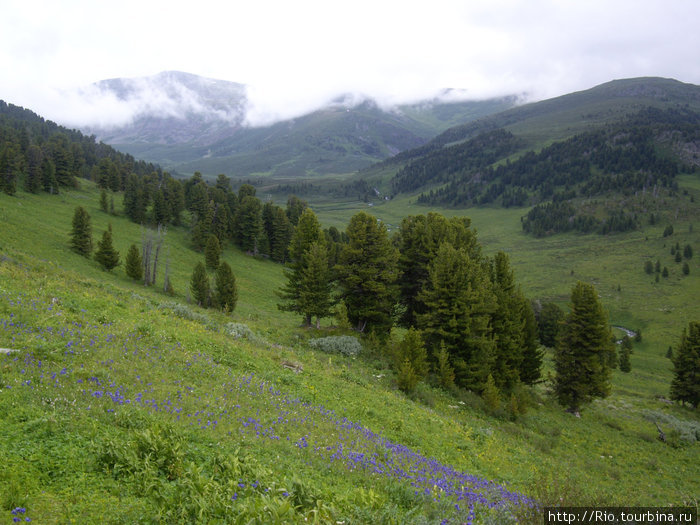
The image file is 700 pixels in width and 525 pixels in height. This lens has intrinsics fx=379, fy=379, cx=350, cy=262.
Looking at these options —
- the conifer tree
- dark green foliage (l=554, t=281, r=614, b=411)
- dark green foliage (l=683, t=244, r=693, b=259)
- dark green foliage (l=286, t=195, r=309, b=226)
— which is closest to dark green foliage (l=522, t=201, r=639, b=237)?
dark green foliage (l=683, t=244, r=693, b=259)

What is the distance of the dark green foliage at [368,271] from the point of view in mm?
33094

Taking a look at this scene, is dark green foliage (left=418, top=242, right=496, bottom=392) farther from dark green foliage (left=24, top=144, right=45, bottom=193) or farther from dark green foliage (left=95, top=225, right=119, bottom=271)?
dark green foliage (left=24, top=144, right=45, bottom=193)

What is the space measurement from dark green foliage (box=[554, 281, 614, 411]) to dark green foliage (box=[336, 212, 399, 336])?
17079mm

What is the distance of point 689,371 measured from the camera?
44.8m

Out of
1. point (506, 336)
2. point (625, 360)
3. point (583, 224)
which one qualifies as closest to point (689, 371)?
point (506, 336)

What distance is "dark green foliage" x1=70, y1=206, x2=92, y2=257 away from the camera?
186 feet

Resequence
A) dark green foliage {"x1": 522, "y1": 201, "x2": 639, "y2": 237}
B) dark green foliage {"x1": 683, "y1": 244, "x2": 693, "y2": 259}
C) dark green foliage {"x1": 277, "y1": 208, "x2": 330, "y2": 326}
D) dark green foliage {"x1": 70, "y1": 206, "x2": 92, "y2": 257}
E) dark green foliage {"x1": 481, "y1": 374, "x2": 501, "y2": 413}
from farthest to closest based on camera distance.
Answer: dark green foliage {"x1": 522, "y1": 201, "x2": 639, "y2": 237} < dark green foliage {"x1": 683, "y1": 244, "x2": 693, "y2": 259} < dark green foliage {"x1": 70, "y1": 206, "x2": 92, "y2": 257} < dark green foliage {"x1": 277, "y1": 208, "x2": 330, "y2": 326} < dark green foliage {"x1": 481, "y1": 374, "x2": 501, "y2": 413}

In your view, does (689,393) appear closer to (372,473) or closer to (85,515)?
(372,473)

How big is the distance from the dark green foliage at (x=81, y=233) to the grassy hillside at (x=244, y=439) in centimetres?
4182

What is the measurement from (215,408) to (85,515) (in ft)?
15.5

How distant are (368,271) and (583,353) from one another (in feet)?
71.1

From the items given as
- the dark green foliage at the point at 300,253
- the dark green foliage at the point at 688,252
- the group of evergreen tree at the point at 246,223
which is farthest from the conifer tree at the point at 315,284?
the dark green foliage at the point at 688,252

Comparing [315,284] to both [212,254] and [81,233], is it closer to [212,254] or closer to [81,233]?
[81,233]

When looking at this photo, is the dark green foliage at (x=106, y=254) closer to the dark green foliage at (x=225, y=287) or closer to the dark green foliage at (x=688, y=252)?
the dark green foliage at (x=225, y=287)
